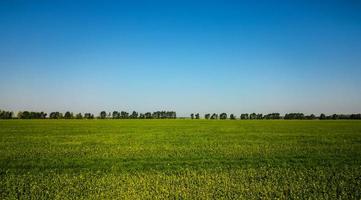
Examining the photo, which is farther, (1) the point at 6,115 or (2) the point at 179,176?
(1) the point at 6,115

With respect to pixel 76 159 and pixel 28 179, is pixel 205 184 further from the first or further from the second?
pixel 76 159

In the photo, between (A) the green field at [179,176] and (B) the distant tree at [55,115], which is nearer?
(A) the green field at [179,176]

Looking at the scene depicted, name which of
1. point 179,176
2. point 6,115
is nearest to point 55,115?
point 6,115

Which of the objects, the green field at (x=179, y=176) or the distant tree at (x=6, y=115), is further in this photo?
the distant tree at (x=6, y=115)

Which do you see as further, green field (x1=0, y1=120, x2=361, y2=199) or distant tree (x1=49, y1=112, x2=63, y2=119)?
distant tree (x1=49, y1=112, x2=63, y2=119)

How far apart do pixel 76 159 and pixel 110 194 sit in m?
8.45

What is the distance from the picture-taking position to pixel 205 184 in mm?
10930

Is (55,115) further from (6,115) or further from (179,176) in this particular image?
(179,176)

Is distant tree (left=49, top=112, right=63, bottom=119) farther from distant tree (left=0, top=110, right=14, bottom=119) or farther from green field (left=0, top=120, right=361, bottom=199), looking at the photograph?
green field (left=0, top=120, right=361, bottom=199)

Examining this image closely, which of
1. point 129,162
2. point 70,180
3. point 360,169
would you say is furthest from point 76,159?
point 360,169

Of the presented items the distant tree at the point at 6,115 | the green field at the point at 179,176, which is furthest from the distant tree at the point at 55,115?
the green field at the point at 179,176

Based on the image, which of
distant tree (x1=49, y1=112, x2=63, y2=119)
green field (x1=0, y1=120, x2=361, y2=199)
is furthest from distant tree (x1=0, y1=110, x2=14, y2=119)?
green field (x1=0, y1=120, x2=361, y2=199)

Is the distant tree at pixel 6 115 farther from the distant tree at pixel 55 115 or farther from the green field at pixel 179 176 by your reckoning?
the green field at pixel 179 176

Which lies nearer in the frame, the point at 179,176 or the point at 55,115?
the point at 179,176
